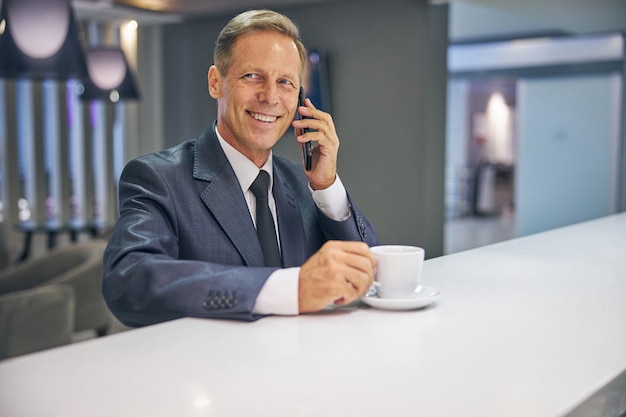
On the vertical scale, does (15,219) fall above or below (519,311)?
below

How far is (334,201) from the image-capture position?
1.35 meters

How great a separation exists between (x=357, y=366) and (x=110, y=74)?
4418mm

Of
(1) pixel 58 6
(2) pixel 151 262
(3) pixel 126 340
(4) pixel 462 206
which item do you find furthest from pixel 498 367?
(4) pixel 462 206

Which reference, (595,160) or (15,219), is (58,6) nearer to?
(15,219)

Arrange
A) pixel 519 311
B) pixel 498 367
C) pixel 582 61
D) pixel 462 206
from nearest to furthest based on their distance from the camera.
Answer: pixel 498 367, pixel 519 311, pixel 582 61, pixel 462 206

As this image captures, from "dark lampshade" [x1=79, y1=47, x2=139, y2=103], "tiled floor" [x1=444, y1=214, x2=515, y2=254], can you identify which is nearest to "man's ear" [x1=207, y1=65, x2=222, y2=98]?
"dark lampshade" [x1=79, y1=47, x2=139, y2=103]

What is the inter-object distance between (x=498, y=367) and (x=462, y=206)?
1101cm

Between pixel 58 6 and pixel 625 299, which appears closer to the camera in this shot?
pixel 625 299

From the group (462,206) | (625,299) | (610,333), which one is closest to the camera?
(610,333)

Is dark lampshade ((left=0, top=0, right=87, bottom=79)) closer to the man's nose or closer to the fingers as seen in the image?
the man's nose

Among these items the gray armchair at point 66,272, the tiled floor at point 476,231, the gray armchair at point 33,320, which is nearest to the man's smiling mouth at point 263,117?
the gray armchair at point 33,320

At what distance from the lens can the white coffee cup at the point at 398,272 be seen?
1.00 metres

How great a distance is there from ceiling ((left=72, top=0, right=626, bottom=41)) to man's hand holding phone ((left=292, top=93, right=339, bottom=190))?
3598 mm

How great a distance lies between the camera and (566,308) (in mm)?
1037
